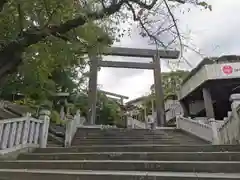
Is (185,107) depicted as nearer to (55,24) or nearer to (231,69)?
(231,69)

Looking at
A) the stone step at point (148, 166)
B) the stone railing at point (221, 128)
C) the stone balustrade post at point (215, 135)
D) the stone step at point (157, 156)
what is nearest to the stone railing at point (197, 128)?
the stone railing at point (221, 128)

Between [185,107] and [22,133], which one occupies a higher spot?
[185,107]

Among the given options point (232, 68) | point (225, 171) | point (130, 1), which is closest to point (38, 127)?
point (130, 1)

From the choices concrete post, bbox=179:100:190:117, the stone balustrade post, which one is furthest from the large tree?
concrete post, bbox=179:100:190:117

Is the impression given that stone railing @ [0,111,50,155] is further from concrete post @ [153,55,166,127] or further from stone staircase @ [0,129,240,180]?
concrete post @ [153,55,166,127]

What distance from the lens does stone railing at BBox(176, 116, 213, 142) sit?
9.05 meters

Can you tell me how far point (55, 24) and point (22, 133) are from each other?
8.86 feet

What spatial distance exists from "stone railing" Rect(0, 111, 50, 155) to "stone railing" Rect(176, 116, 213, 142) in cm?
550

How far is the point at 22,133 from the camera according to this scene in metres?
6.11

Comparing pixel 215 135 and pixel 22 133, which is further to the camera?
pixel 215 135

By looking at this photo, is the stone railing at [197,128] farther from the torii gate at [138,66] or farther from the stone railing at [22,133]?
the stone railing at [22,133]

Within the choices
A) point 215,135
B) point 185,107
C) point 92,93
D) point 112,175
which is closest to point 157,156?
point 112,175

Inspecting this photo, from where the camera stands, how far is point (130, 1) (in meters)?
5.39

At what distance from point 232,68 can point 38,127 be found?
11.6 meters
